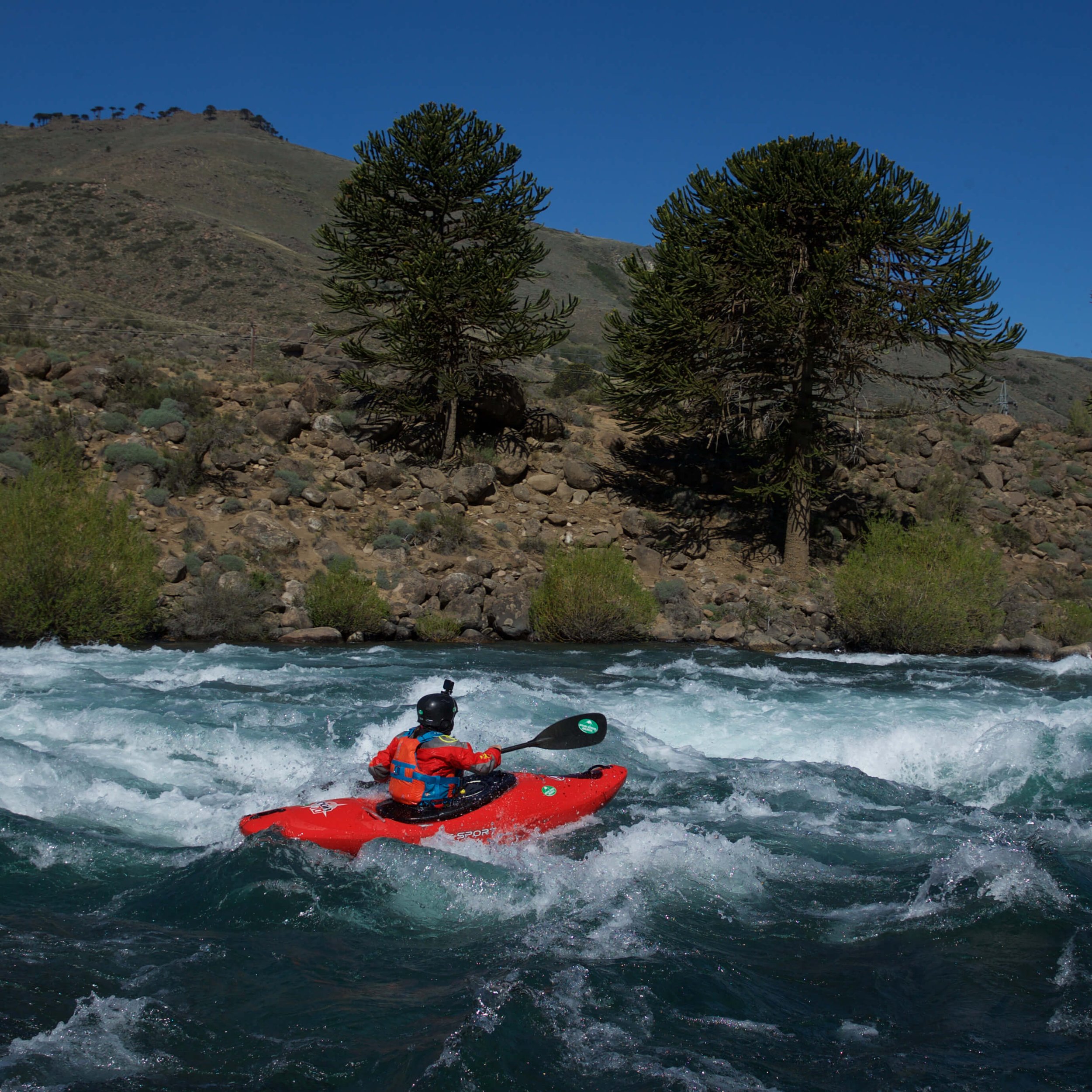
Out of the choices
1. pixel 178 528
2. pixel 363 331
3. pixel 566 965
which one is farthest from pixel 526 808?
pixel 363 331

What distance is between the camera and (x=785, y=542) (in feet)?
64.8

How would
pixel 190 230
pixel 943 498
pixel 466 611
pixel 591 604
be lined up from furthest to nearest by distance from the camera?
pixel 190 230 < pixel 943 498 < pixel 466 611 < pixel 591 604

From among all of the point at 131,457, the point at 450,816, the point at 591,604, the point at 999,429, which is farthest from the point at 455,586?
the point at 999,429

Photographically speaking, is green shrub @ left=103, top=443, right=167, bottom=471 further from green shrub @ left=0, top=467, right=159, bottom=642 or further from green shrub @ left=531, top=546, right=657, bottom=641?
green shrub @ left=531, top=546, right=657, bottom=641

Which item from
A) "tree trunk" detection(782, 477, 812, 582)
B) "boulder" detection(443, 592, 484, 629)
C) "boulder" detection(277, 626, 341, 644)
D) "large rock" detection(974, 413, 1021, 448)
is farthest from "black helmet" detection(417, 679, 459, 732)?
"large rock" detection(974, 413, 1021, 448)

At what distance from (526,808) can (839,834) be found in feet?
7.72

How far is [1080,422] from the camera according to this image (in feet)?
89.3

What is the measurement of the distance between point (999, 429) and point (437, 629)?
17786mm

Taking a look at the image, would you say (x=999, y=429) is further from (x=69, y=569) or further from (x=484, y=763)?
(x=484, y=763)

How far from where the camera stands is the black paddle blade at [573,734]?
7598 millimetres

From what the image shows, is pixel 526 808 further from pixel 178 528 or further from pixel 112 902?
pixel 178 528

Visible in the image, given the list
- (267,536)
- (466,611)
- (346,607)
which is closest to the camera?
(346,607)

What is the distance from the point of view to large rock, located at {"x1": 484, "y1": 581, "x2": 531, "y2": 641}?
52.4 feet

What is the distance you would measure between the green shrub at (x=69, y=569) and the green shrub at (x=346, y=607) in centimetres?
250
